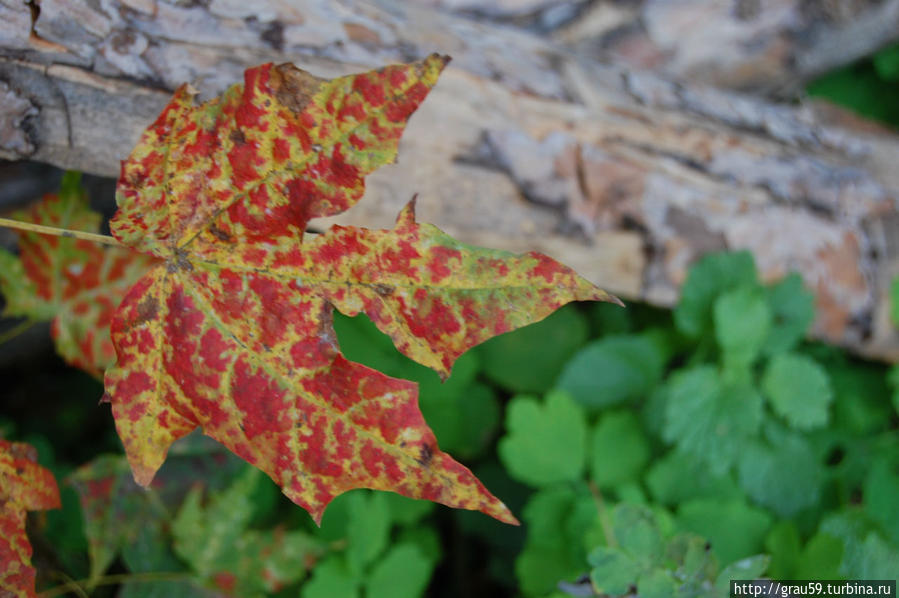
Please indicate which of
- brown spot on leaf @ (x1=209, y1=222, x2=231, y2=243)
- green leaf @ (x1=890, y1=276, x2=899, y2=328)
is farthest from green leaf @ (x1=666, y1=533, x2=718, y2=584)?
green leaf @ (x1=890, y1=276, x2=899, y2=328)

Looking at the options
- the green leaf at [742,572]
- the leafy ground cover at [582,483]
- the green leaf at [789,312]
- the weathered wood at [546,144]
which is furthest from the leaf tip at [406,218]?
the green leaf at [789,312]

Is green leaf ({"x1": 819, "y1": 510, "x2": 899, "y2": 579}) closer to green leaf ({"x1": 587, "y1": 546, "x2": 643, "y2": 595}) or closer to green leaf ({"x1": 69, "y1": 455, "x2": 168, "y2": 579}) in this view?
green leaf ({"x1": 587, "y1": 546, "x2": 643, "y2": 595})

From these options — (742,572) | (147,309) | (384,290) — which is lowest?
(742,572)

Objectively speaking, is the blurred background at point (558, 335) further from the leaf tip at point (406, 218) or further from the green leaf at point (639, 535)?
the leaf tip at point (406, 218)

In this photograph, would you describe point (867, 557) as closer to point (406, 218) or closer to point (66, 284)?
point (406, 218)

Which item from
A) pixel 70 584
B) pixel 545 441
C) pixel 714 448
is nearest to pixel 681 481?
pixel 714 448

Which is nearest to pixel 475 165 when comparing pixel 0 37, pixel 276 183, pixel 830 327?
pixel 276 183
